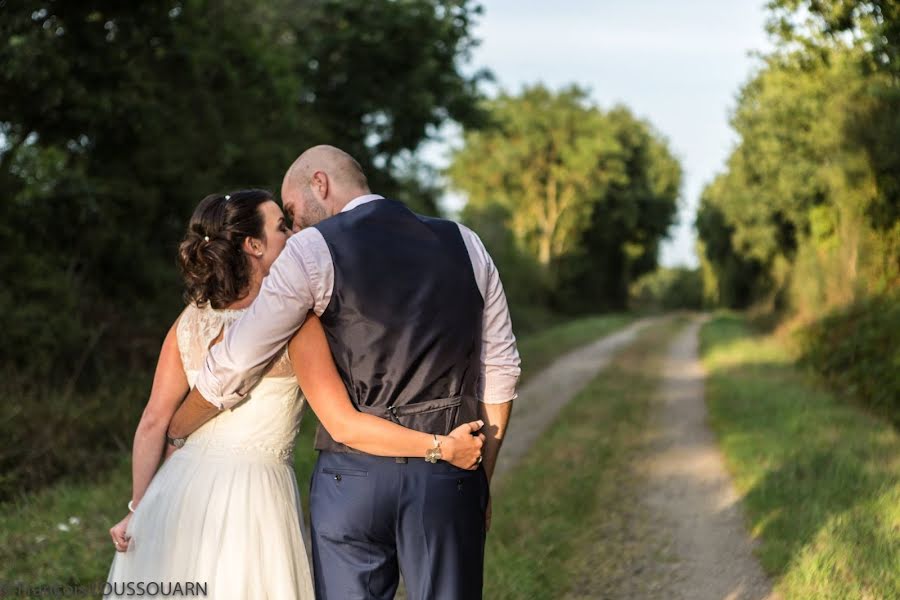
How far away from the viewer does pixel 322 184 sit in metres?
3.19

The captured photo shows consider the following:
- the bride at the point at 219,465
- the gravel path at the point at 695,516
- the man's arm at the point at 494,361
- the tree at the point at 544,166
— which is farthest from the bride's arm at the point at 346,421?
the tree at the point at 544,166

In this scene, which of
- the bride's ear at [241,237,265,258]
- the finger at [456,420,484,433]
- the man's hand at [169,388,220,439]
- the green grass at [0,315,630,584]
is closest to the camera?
the finger at [456,420,484,433]

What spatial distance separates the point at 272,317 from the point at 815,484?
6057 mm

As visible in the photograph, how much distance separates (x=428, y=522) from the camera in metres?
3.01

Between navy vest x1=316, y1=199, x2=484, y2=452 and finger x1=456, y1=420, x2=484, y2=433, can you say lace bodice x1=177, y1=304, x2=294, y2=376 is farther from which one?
finger x1=456, y1=420, x2=484, y2=433

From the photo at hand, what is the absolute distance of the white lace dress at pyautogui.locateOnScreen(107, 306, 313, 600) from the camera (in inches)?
126

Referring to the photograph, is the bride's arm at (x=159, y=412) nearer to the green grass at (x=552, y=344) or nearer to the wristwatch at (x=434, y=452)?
the wristwatch at (x=434, y=452)

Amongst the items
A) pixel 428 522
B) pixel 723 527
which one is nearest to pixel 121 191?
pixel 723 527

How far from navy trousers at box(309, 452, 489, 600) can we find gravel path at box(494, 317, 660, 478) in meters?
6.42

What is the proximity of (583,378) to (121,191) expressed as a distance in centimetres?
907

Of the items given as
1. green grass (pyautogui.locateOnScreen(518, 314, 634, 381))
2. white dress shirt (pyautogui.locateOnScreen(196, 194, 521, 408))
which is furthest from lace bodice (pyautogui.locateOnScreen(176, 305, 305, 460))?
green grass (pyautogui.locateOnScreen(518, 314, 634, 381))

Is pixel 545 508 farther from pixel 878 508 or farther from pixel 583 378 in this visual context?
pixel 583 378

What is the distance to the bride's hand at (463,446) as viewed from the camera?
9.89ft

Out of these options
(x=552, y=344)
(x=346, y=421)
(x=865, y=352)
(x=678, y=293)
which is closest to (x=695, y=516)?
(x=346, y=421)
